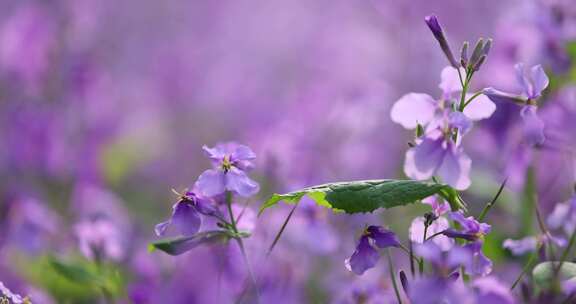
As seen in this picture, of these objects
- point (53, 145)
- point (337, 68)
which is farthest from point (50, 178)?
point (337, 68)

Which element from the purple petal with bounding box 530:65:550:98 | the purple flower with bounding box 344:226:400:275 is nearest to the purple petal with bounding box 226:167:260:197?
the purple flower with bounding box 344:226:400:275

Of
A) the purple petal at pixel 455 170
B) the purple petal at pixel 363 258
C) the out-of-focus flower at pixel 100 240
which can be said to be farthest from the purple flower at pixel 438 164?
the out-of-focus flower at pixel 100 240

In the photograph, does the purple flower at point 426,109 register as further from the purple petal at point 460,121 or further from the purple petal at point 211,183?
the purple petal at point 211,183

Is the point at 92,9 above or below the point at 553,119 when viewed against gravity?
above

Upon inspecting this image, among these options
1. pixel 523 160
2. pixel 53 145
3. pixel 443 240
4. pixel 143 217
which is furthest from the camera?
pixel 143 217

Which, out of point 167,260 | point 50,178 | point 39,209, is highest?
point 50,178

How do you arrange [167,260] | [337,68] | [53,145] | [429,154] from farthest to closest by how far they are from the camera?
[337,68] → [53,145] → [167,260] → [429,154]

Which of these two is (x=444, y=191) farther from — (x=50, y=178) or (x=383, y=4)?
(x=383, y=4)
